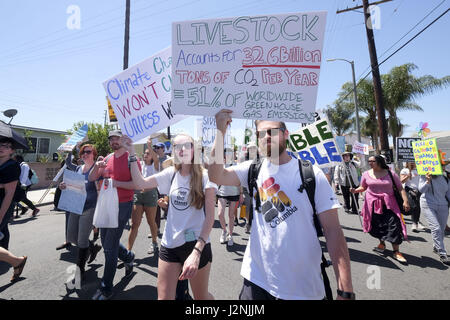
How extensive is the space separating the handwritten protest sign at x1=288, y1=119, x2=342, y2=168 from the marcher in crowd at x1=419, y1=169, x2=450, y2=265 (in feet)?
5.49

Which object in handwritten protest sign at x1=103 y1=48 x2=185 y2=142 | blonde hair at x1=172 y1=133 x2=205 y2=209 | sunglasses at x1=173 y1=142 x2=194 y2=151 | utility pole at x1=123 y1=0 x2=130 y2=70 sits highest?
utility pole at x1=123 y1=0 x2=130 y2=70

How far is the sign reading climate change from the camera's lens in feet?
6.38

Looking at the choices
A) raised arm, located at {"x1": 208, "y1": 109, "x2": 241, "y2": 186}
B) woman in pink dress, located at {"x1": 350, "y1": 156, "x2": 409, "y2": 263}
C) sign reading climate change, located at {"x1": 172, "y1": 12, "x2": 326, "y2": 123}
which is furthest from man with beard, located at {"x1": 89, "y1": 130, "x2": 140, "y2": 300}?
woman in pink dress, located at {"x1": 350, "y1": 156, "x2": 409, "y2": 263}

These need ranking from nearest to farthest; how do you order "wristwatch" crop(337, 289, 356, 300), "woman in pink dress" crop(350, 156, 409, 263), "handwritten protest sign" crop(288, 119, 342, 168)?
1. "wristwatch" crop(337, 289, 356, 300)
2. "woman in pink dress" crop(350, 156, 409, 263)
3. "handwritten protest sign" crop(288, 119, 342, 168)

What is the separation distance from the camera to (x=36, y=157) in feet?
69.3

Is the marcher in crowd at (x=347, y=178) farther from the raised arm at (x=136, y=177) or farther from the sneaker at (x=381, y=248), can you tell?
the raised arm at (x=136, y=177)

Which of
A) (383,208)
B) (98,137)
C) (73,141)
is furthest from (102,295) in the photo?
(98,137)

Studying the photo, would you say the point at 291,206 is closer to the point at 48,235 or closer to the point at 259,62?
the point at 259,62

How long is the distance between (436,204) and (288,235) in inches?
175

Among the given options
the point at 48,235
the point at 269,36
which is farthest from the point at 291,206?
the point at 48,235

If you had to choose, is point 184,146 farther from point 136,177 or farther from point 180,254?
point 180,254

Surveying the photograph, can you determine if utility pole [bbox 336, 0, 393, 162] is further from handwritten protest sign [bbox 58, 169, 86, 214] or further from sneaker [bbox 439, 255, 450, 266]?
handwritten protest sign [bbox 58, 169, 86, 214]

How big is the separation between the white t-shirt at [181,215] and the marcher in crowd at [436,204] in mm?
4431

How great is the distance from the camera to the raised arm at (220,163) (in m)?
1.77
